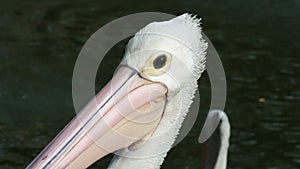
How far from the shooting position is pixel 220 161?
507 centimetres

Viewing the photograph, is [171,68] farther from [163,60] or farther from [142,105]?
[142,105]

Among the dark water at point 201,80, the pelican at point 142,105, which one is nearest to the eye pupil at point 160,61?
the pelican at point 142,105

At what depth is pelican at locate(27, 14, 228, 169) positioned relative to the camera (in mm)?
4312

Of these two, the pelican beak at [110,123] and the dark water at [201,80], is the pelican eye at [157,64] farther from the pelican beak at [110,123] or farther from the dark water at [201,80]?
the dark water at [201,80]

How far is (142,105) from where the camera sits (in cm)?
457

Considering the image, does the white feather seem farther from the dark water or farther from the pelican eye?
the dark water

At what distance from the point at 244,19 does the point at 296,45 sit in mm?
749

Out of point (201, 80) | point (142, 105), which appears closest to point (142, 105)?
point (142, 105)

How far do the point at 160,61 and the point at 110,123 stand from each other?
1.37 feet

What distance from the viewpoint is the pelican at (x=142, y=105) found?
4312 millimetres

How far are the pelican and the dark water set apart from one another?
2030 millimetres

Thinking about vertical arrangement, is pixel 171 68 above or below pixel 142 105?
above

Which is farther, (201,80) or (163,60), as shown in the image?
(201,80)

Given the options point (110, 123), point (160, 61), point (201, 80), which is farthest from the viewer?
point (201, 80)
